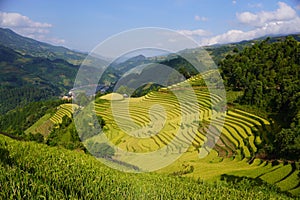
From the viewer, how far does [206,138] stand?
2302cm

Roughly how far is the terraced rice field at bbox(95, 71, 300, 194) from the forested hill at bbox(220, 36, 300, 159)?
1897mm

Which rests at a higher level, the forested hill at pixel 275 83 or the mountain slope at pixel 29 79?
the forested hill at pixel 275 83

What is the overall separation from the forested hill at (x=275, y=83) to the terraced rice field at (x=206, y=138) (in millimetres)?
1897

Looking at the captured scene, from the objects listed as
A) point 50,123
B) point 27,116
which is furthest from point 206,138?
point 27,116

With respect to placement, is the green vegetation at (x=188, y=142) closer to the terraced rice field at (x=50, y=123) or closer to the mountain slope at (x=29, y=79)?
the terraced rice field at (x=50, y=123)

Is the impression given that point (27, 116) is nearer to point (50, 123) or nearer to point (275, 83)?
point (50, 123)

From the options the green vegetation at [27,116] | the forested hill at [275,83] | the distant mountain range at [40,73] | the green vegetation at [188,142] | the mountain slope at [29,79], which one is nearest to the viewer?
the green vegetation at [188,142]

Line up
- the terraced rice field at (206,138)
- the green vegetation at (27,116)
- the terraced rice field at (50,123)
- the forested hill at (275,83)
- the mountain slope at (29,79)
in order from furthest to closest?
the mountain slope at (29,79) < the green vegetation at (27,116) < the terraced rice field at (50,123) < the forested hill at (275,83) < the terraced rice field at (206,138)

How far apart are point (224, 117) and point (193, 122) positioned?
113 inches

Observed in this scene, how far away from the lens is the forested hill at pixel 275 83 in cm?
1814

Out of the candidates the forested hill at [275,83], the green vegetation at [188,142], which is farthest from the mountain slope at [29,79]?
the forested hill at [275,83]

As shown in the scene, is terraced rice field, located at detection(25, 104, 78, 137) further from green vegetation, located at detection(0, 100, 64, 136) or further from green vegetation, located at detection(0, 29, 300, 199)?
green vegetation, located at detection(0, 100, 64, 136)

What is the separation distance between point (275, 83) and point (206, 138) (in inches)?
588

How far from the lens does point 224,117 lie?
26.2 metres
